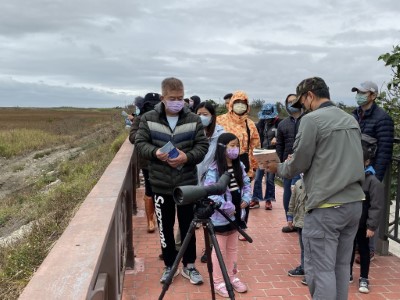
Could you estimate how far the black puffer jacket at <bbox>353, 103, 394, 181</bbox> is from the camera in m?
4.08

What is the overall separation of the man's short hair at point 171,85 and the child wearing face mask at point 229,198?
22.0 inches

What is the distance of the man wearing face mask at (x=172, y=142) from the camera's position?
383 cm

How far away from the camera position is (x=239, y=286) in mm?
3869

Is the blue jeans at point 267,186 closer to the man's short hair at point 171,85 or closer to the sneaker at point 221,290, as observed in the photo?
the sneaker at point 221,290

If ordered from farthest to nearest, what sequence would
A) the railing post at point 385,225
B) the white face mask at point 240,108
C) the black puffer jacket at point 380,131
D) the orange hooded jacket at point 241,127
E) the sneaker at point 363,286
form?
the orange hooded jacket at point 241,127, the white face mask at point 240,108, the railing post at point 385,225, the black puffer jacket at point 380,131, the sneaker at point 363,286

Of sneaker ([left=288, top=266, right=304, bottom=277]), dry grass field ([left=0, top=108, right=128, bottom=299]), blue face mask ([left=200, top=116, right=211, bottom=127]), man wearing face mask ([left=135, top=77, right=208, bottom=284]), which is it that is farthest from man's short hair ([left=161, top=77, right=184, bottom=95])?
dry grass field ([left=0, top=108, right=128, bottom=299])

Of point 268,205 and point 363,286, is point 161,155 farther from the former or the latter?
point 268,205

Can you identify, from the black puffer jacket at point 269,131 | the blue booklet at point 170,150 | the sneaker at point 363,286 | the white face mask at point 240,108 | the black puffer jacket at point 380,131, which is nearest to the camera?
the blue booklet at point 170,150

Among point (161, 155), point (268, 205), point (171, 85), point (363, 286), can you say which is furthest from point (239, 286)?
point (268, 205)

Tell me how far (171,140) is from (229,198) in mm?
712

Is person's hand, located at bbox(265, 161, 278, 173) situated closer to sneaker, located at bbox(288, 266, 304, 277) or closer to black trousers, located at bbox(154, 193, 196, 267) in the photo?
black trousers, located at bbox(154, 193, 196, 267)

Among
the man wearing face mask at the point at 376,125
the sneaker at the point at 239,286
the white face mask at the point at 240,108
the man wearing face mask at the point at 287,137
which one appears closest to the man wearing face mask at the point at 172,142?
the sneaker at the point at 239,286

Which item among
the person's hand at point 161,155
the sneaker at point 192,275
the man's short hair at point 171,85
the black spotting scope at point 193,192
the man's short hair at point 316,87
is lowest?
the sneaker at point 192,275

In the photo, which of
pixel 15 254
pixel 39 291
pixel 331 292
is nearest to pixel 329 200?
pixel 331 292
